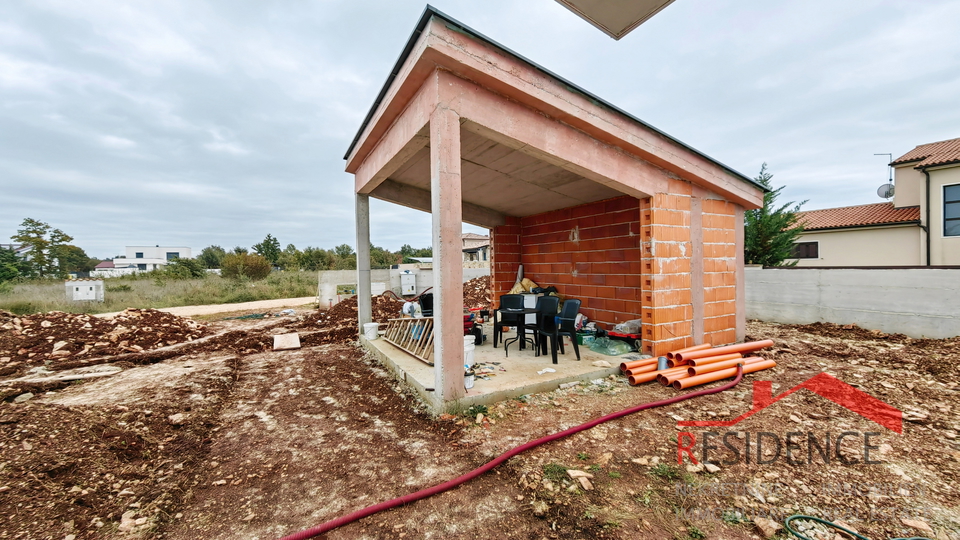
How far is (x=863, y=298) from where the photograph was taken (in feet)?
22.1

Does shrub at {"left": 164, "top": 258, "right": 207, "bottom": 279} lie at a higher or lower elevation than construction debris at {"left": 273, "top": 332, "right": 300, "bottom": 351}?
higher

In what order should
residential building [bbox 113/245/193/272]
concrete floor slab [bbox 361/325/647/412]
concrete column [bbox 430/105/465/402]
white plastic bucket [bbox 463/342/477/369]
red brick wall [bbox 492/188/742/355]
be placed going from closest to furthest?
concrete column [bbox 430/105/465/402], concrete floor slab [bbox 361/325/647/412], white plastic bucket [bbox 463/342/477/369], red brick wall [bbox 492/188/742/355], residential building [bbox 113/245/193/272]

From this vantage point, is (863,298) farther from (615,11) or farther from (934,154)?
(934,154)

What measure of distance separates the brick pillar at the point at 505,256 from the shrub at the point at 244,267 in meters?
20.4

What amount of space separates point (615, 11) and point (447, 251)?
92.4 inches

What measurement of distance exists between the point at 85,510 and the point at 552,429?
337 cm

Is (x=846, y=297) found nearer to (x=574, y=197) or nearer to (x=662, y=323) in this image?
(x=662, y=323)

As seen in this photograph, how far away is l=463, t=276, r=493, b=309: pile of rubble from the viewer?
522 inches

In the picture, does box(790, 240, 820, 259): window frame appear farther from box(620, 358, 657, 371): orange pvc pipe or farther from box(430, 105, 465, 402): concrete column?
box(430, 105, 465, 402): concrete column

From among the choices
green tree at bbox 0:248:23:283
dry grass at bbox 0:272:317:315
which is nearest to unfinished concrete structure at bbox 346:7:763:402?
dry grass at bbox 0:272:317:315

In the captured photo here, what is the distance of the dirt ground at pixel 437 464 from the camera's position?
2.10 metres

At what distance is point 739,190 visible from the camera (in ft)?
18.4

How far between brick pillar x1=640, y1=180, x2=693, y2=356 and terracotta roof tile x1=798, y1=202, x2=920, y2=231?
1314cm

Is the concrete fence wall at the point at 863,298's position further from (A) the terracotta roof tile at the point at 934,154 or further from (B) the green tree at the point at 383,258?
(B) the green tree at the point at 383,258
